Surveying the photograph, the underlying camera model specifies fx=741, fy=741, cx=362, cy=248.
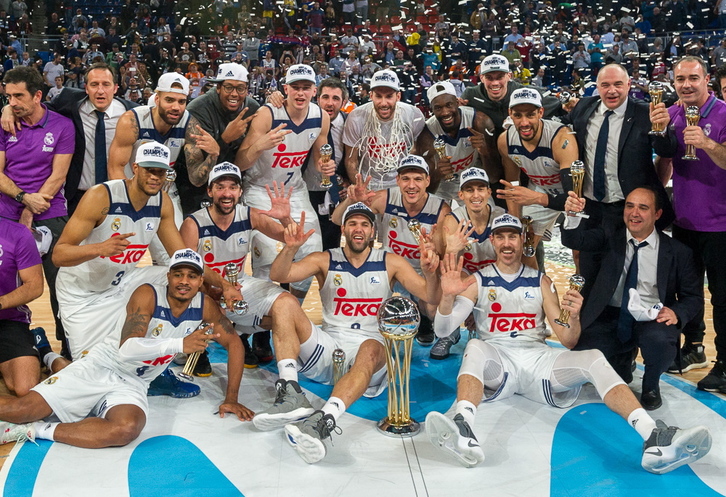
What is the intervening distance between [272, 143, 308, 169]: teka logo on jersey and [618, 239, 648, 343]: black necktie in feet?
8.75

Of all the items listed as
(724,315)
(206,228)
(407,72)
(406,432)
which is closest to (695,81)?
(724,315)

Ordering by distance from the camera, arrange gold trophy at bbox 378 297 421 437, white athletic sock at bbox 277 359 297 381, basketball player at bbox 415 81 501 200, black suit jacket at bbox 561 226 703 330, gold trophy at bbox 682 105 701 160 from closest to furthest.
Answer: gold trophy at bbox 378 297 421 437
white athletic sock at bbox 277 359 297 381
gold trophy at bbox 682 105 701 160
black suit jacket at bbox 561 226 703 330
basketball player at bbox 415 81 501 200

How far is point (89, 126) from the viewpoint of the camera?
5750mm

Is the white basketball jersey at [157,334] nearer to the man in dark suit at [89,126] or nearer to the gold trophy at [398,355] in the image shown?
the gold trophy at [398,355]

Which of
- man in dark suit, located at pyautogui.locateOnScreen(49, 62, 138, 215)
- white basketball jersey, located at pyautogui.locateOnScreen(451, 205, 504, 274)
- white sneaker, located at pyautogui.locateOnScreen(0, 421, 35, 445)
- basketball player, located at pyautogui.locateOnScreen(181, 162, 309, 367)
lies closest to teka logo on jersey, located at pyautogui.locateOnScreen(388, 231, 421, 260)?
white basketball jersey, located at pyautogui.locateOnScreen(451, 205, 504, 274)

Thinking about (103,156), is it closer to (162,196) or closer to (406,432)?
(162,196)

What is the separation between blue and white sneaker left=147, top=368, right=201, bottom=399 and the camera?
5.03 metres

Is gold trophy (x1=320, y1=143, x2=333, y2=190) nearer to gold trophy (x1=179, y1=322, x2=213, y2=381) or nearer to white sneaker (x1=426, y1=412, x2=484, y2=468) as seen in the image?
gold trophy (x1=179, y1=322, x2=213, y2=381)

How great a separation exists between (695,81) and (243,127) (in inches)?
129

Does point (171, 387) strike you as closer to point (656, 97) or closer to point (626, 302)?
point (626, 302)

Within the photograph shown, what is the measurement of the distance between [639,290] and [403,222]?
5.86ft

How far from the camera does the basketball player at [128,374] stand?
4.26 m

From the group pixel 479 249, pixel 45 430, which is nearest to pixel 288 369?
pixel 45 430

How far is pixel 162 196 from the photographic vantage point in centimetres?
522
